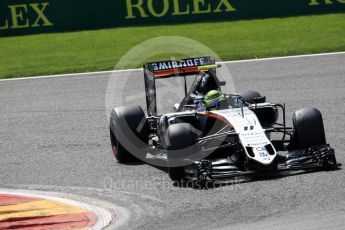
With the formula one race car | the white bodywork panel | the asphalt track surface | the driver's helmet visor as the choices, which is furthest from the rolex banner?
the white bodywork panel

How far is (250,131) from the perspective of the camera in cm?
1023

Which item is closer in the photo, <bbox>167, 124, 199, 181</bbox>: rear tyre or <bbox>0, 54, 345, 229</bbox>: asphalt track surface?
<bbox>0, 54, 345, 229</bbox>: asphalt track surface

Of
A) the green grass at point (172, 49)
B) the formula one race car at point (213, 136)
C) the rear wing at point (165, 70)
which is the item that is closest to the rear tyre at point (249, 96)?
the formula one race car at point (213, 136)

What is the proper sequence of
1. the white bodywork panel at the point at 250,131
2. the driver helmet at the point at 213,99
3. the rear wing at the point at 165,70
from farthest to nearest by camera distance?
the rear wing at the point at 165,70 < the driver helmet at the point at 213,99 < the white bodywork panel at the point at 250,131

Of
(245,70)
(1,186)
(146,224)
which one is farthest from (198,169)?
(245,70)

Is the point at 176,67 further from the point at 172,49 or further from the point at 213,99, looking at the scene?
the point at 172,49

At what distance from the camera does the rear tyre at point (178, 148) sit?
10.3 metres

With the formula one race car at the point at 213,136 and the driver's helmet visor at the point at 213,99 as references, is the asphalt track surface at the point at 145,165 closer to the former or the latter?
the formula one race car at the point at 213,136

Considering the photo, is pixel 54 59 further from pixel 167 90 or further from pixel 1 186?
pixel 1 186

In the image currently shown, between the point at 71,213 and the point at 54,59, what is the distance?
41.2ft

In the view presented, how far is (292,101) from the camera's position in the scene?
15.2 meters

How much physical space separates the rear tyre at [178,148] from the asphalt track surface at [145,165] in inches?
6.1

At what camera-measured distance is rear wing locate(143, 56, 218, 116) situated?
12.0m

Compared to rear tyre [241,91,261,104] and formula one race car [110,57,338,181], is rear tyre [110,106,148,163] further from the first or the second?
rear tyre [241,91,261,104]
